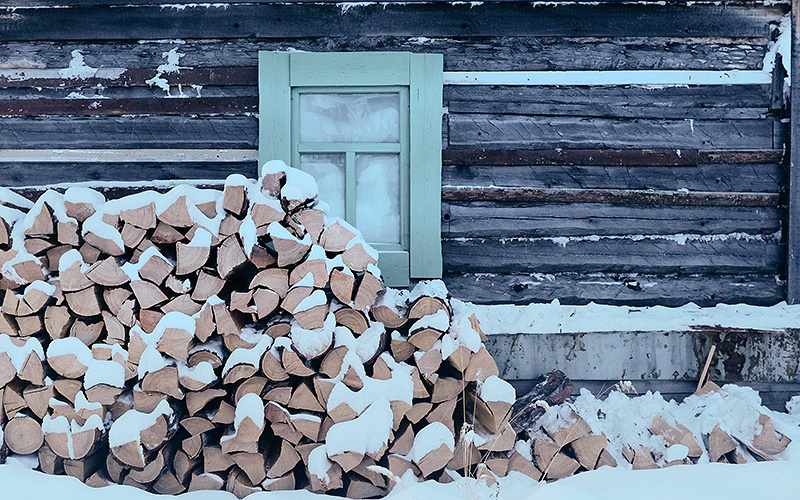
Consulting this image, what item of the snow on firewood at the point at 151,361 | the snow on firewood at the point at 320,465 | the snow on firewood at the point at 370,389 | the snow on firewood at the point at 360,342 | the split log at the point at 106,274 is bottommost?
the snow on firewood at the point at 320,465

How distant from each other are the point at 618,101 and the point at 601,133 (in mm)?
272

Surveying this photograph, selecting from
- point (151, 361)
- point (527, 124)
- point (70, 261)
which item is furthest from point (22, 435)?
point (527, 124)

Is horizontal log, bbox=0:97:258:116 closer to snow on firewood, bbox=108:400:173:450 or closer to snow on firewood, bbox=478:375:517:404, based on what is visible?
snow on firewood, bbox=108:400:173:450

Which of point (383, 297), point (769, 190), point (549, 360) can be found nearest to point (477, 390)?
point (383, 297)

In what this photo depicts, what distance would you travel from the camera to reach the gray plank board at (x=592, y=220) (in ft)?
11.7

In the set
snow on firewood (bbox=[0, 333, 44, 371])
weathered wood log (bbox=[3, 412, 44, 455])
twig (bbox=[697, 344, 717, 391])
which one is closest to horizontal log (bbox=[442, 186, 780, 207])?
twig (bbox=[697, 344, 717, 391])

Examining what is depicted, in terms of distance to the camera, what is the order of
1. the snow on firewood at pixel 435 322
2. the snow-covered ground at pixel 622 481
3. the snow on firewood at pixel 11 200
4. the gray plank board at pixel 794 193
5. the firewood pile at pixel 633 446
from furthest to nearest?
1. the gray plank board at pixel 794 193
2. the snow on firewood at pixel 11 200
3. the firewood pile at pixel 633 446
4. the snow on firewood at pixel 435 322
5. the snow-covered ground at pixel 622 481

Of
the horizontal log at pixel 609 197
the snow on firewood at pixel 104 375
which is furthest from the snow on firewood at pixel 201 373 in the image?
the horizontal log at pixel 609 197

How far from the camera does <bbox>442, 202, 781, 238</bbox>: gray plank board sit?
3.56 m

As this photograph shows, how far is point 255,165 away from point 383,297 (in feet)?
5.56

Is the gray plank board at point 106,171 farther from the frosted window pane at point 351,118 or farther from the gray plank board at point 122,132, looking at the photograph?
the frosted window pane at point 351,118

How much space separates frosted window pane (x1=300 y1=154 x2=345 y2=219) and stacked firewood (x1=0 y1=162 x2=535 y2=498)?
1.10 meters

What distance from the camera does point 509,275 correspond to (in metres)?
3.61

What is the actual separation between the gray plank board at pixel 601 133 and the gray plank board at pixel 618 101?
0.17ft
